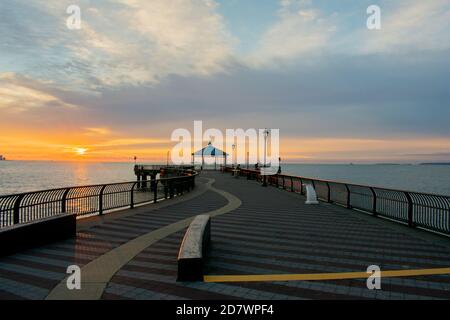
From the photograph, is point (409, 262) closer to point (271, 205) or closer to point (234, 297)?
point (234, 297)

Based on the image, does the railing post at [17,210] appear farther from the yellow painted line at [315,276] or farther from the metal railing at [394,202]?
the metal railing at [394,202]

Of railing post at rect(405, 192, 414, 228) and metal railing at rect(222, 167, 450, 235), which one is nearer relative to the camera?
metal railing at rect(222, 167, 450, 235)

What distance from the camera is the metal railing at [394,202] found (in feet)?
33.8

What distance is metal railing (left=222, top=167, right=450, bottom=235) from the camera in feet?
33.8

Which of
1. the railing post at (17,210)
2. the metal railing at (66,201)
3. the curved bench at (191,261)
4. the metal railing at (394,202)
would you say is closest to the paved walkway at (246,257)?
the curved bench at (191,261)

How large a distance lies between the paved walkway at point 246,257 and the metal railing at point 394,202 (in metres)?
0.50

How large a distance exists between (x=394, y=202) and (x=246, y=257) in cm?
732

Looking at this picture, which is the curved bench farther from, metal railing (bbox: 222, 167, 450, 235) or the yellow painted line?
metal railing (bbox: 222, 167, 450, 235)

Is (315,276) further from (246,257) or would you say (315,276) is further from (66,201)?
(66,201)

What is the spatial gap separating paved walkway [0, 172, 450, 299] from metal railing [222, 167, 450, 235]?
0.50 metres

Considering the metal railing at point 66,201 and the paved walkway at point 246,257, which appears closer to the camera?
the paved walkway at point 246,257

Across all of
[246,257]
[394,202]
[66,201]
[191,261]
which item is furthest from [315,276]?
[66,201]

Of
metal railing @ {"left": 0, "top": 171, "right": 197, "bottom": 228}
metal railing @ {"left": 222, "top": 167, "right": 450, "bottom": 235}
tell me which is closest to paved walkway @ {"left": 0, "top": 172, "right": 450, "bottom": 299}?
metal railing @ {"left": 222, "top": 167, "right": 450, "bottom": 235}

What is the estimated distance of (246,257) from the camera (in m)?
7.38
